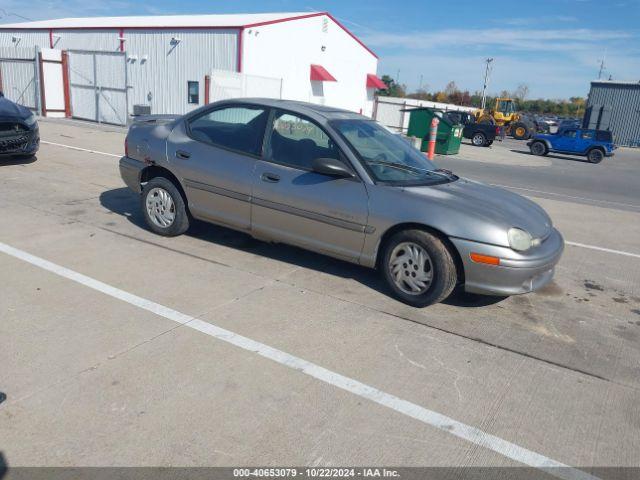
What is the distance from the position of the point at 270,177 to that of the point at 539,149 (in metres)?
22.1

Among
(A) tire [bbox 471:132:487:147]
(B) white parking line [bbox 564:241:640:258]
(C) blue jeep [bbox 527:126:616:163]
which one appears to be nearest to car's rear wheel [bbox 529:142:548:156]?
(C) blue jeep [bbox 527:126:616:163]

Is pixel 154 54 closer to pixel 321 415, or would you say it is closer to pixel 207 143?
pixel 207 143

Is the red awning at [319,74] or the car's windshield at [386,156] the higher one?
the red awning at [319,74]

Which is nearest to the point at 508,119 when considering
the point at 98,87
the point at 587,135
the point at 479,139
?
the point at 479,139

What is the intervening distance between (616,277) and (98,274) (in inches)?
208

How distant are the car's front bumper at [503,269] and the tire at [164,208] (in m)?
2.95

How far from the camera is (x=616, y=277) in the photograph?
5.63 metres

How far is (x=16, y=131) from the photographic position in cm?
884

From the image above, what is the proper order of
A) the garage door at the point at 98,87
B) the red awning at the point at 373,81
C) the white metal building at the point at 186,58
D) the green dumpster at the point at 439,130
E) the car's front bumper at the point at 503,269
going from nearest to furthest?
the car's front bumper at the point at 503,269, the green dumpster at the point at 439,130, the garage door at the point at 98,87, the white metal building at the point at 186,58, the red awning at the point at 373,81

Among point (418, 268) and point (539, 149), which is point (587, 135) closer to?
point (539, 149)

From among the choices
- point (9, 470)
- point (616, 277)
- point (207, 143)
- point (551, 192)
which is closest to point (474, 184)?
point (616, 277)

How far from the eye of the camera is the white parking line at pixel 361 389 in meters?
2.65

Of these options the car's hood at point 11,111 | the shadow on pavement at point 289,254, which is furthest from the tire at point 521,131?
the shadow on pavement at point 289,254

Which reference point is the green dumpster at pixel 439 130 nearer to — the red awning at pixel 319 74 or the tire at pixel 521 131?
the red awning at pixel 319 74
